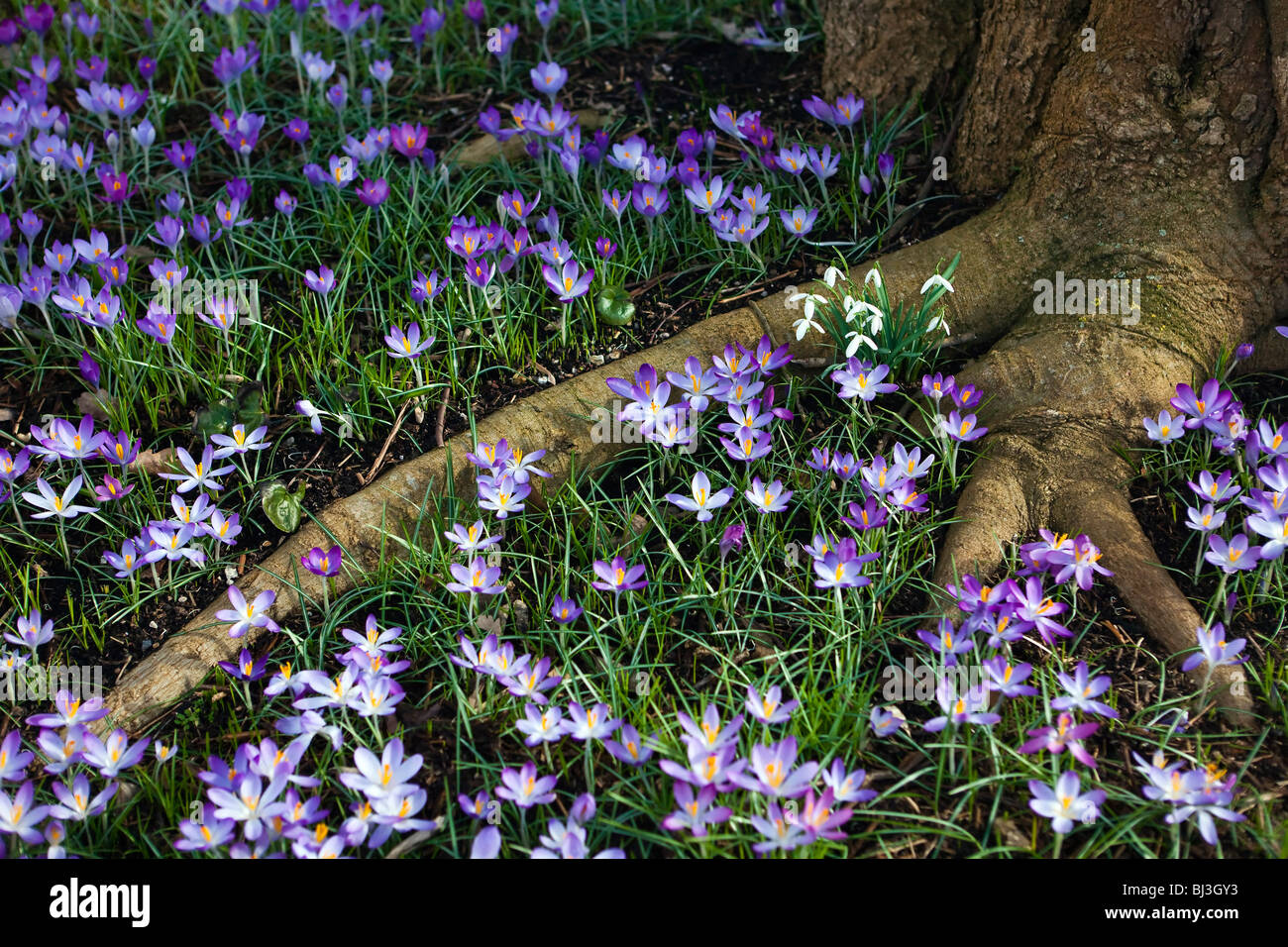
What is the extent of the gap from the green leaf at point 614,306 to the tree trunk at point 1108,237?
0.70 meters

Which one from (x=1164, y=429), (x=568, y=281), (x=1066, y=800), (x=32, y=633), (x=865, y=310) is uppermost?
(x=568, y=281)

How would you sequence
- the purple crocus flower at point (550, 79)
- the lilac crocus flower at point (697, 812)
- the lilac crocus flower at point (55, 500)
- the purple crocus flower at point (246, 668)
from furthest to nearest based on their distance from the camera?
the purple crocus flower at point (550, 79) < the lilac crocus flower at point (55, 500) < the purple crocus flower at point (246, 668) < the lilac crocus flower at point (697, 812)

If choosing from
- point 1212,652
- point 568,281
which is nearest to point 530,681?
point 568,281

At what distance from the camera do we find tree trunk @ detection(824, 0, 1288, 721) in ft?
8.40

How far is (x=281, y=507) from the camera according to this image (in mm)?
2562

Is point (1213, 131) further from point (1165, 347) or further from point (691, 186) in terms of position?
point (691, 186)

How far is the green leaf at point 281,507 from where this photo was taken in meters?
2.55

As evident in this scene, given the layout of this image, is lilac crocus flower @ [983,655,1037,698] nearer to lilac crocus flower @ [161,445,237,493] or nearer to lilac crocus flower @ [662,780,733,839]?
lilac crocus flower @ [662,780,733,839]

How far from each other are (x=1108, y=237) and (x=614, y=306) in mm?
1245

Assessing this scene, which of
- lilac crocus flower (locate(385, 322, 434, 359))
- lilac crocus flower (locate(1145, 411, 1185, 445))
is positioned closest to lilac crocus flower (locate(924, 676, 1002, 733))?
lilac crocus flower (locate(1145, 411, 1185, 445))

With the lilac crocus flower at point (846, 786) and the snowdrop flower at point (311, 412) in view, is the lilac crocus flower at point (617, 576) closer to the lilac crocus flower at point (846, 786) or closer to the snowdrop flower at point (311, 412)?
the lilac crocus flower at point (846, 786)

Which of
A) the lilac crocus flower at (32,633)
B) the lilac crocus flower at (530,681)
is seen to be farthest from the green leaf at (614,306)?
the lilac crocus flower at (32,633)

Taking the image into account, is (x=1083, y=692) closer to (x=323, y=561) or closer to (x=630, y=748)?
(x=630, y=748)

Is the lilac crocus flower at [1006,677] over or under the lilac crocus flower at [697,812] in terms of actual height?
over
